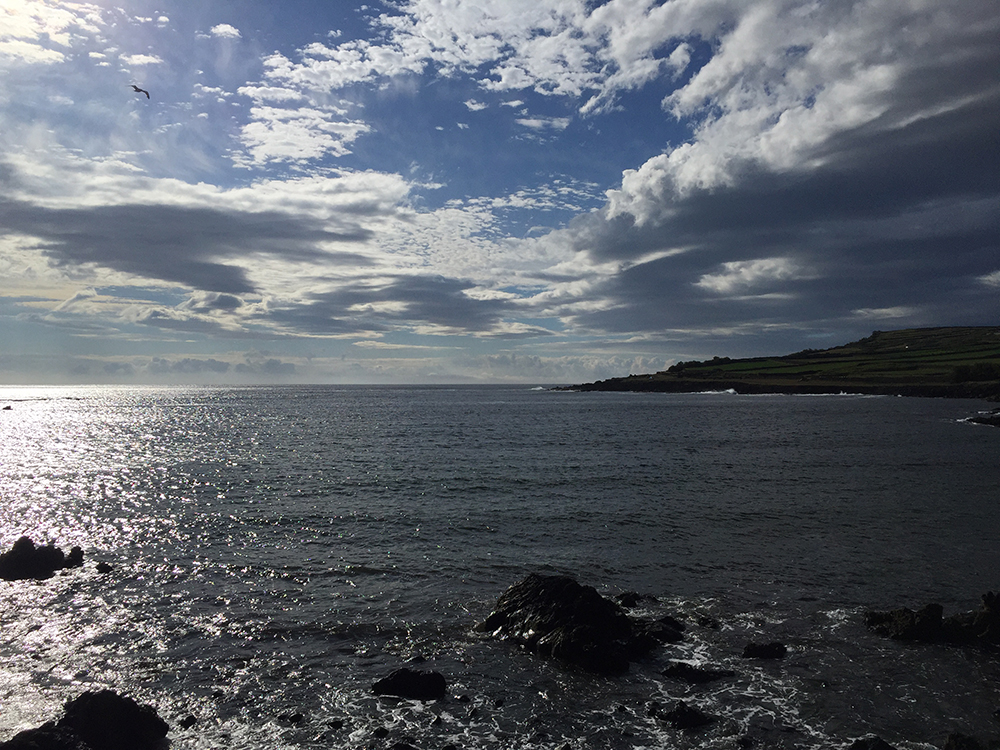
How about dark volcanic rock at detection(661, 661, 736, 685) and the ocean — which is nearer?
the ocean

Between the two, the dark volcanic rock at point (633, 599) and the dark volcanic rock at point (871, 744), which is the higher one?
the dark volcanic rock at point (871, 744)

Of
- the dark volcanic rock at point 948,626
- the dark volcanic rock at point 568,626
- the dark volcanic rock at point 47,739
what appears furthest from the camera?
the dark volcanic rock at point 948,626

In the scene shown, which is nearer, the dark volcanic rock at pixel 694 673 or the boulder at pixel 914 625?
the dark volcanic rock at pixel 694 673

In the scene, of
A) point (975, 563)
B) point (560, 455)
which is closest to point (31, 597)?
point (975, 563)

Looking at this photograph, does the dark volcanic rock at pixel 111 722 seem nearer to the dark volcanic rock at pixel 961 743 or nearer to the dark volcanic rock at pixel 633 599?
the dark volcanic rock at pixel 633 599

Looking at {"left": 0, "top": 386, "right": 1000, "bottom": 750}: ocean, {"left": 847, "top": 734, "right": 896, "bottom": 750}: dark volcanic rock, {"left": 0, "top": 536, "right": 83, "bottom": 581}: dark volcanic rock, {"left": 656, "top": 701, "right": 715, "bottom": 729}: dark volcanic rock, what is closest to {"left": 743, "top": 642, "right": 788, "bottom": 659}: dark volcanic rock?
{"left": 0, "top": 386, "right": 1000, "bottom": 750}: ocean

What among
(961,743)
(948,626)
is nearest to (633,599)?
(948,626)

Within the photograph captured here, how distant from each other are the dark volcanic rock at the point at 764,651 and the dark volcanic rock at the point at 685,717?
4309 mm

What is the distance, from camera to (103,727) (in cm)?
1411

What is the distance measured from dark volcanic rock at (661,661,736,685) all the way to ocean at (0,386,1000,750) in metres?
0.39

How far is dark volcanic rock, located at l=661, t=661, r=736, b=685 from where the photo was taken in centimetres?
1761

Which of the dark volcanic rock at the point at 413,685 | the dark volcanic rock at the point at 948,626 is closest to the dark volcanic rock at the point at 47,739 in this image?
the dark volcanic rock at the point at 413,685

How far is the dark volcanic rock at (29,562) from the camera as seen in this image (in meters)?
27.2

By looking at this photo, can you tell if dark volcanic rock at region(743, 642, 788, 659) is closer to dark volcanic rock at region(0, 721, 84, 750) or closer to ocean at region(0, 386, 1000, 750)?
ocean at region(0, 386, 1000, 750)
